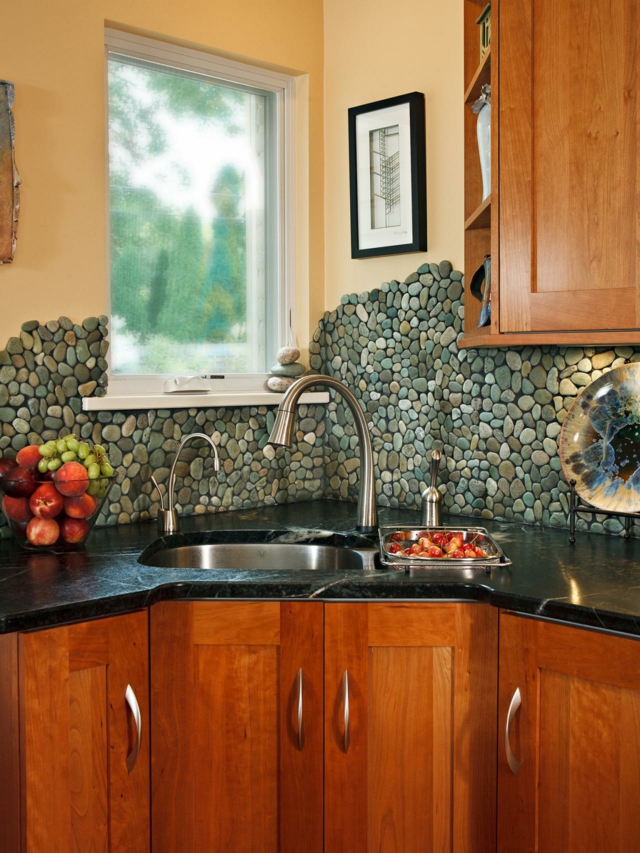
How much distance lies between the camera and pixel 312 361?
2.85m

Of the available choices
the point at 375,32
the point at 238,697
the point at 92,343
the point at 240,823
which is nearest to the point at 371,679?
the point at 238,697

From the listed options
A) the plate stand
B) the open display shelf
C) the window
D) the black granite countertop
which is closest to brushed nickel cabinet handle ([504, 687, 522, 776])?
the black granite countertop

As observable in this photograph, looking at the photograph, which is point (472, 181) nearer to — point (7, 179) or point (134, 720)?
point (7, 179)

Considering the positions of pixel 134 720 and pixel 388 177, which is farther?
pixel 388 177

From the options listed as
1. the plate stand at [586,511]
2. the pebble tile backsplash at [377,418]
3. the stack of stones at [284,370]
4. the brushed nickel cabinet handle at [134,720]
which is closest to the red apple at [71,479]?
the pebble tile backsplash at [377,418]

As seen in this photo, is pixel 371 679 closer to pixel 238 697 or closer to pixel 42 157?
pixel 238 697

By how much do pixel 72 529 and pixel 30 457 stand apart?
192 mm

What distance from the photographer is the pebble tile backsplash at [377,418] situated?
2240 millimetres

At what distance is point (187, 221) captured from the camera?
2.61 meters

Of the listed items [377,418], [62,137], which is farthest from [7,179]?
[377,418]

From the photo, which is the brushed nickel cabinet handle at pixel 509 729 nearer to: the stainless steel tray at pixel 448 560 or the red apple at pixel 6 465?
the stainless steel tray at pixel 448 560

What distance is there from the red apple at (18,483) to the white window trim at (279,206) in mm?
335

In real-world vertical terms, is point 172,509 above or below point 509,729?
above

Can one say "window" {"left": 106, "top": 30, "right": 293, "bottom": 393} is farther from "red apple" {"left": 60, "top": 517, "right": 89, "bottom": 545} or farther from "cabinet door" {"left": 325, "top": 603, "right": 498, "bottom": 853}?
"cabinet door" {"left": 325, "top": 603, "right": 498, "bottom": 853}
